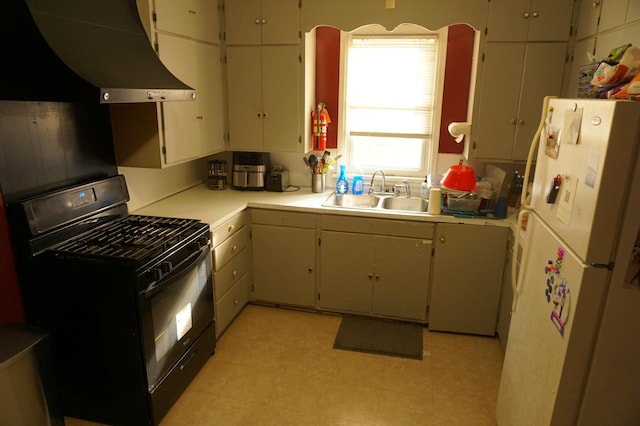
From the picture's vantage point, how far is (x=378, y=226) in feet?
10.1

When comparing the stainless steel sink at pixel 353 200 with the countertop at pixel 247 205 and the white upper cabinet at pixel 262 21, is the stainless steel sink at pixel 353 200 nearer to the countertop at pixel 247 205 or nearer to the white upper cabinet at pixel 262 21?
the countertop at pixel 247 205

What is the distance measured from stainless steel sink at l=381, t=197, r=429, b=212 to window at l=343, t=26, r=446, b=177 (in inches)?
10.8

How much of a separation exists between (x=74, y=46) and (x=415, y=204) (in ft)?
8.19

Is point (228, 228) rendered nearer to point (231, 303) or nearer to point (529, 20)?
point (231, 303)

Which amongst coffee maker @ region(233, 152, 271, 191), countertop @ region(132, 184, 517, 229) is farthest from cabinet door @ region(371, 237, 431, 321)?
coffee maker @ region(233, 152, 271, 191)

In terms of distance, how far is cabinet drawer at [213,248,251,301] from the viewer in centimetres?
292

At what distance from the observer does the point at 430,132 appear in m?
3.50

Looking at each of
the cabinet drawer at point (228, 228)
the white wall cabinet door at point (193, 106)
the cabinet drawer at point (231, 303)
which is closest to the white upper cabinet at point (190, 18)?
the white wall cabinet door at point (193, 106)

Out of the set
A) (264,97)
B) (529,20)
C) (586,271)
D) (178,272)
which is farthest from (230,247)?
(529,20)

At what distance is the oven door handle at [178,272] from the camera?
2.09 m

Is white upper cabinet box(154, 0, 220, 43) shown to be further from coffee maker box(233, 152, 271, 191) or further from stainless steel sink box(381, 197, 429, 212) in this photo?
stainless steel sink box(381, 197, 429, 212)

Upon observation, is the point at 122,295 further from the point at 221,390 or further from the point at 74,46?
the point at 74,46

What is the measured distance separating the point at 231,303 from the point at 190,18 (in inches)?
77.7

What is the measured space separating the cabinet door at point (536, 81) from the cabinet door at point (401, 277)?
40.1 inches
